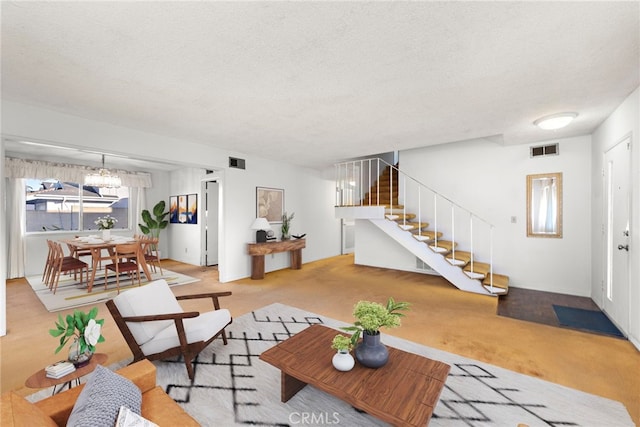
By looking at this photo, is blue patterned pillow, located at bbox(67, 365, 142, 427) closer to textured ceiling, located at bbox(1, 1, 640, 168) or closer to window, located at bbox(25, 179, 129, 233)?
textured ceiling, located at bbox(1, 1, 640, 168)

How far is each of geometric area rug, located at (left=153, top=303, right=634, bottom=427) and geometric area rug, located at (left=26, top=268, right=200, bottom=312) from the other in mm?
2625

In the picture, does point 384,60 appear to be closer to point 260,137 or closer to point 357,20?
point 357,20

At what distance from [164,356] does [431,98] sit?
3.44 meters

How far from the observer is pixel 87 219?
6.68 meters

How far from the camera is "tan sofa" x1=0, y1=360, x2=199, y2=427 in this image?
38.6 inches

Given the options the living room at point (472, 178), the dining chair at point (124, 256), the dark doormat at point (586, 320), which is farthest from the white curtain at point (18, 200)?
the dark doormat at point (586, 320)

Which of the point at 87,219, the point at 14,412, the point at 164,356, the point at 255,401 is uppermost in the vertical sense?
the point at 87,219

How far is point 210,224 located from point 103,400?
20.0 feet

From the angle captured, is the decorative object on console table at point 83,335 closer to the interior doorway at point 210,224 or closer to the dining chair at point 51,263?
the dining chair at point 51,263

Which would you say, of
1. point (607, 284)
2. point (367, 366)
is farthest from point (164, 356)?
point (607, 284)

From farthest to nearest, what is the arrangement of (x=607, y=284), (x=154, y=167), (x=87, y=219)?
(x=154, y=167), (x=87, y=219), (x=607, y=284)

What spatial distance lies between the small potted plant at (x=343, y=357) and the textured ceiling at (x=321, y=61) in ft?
6.61

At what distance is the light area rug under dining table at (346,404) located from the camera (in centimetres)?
176

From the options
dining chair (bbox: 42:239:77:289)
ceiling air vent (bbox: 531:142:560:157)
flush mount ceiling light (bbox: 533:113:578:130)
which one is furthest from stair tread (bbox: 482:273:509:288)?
dining chair (bbox: 42:239:77:289)
